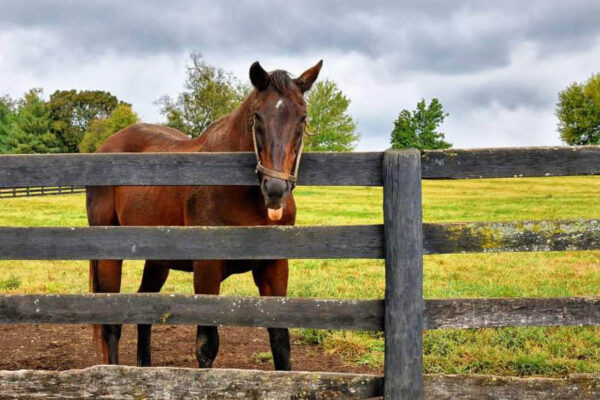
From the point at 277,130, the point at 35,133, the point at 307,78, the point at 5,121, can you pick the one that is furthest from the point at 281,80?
the point at 5,121

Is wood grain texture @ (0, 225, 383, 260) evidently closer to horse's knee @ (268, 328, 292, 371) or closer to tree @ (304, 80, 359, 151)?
horse's knee @ (268, 328, 292, 371)

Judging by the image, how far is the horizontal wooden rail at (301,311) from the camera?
13.2ft

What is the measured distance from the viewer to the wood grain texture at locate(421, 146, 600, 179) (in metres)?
4.02

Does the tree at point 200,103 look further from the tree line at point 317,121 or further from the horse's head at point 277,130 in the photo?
the horse's head at point 277,130

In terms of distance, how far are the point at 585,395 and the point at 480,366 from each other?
186 centimetres

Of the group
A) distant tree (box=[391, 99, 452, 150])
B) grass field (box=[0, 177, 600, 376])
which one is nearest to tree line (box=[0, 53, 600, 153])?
distant tree (box=[391, 99, 452, 150])

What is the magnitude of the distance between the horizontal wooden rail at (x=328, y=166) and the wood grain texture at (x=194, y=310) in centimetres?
81

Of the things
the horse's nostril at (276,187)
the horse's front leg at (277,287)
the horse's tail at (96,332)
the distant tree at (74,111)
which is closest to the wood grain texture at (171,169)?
the horse's nostril at (276,187)

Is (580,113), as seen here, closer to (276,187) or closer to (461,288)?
(461,288)

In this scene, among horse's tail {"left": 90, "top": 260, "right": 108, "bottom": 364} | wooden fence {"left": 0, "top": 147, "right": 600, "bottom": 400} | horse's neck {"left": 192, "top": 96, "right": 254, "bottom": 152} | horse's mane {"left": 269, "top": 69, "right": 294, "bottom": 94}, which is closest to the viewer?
wooden fence {"left": 0, "top": 147, "right": 600, "bottom": 400}

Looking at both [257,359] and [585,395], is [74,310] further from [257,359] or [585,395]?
[585,395]

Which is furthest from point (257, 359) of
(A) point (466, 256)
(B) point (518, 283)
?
(A) point (466, 256)

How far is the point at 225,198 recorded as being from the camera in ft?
16.0

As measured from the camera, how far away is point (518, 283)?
1038 centimetres
